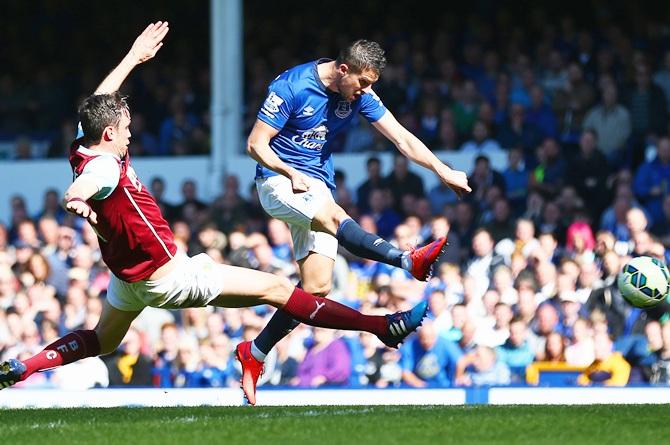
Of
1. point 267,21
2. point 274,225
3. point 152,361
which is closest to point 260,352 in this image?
point 152,361

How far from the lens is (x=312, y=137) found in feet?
28.8

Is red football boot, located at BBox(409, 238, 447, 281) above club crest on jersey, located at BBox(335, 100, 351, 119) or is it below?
below

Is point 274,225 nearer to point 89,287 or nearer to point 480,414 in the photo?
point 89,287

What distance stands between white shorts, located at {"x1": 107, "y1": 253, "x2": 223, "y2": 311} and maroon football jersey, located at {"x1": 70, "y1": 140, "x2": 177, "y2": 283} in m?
0.09

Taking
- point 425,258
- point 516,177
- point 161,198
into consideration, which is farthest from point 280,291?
point 161,198

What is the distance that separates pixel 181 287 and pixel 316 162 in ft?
4.77

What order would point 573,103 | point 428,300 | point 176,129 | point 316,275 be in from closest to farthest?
point 316,275, point 428,300, point 573,103, point 176,129

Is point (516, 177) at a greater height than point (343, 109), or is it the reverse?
point (343, 109)

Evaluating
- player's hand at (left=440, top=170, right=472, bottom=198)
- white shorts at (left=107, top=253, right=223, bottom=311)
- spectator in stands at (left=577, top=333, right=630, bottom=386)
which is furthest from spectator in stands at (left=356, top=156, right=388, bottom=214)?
white shorts at (left=107, top=253, right=223, bottom=311)

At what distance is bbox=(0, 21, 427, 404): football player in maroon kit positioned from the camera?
759 cm

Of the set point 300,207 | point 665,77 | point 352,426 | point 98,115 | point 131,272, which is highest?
point 665,77

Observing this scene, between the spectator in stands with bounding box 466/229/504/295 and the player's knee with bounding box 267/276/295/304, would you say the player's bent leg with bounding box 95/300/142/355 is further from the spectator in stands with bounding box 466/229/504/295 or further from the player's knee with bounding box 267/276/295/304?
the spectator in stands with bounding box 466/229/504/295

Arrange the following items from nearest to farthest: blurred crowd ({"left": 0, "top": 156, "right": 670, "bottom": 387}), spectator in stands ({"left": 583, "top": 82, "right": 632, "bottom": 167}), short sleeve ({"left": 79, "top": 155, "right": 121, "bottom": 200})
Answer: short sleeve ({"left": 79, "top": 155, "right": 121, "bottom": 200})
blurred crowd ({"left": 0, "top": 156, "right": 670, "bottom": 387})
spectator in stands ({"left": 583, "top": 82, "right": 632, "bottom": 167})

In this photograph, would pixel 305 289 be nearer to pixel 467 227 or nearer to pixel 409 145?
pixel 409 145
